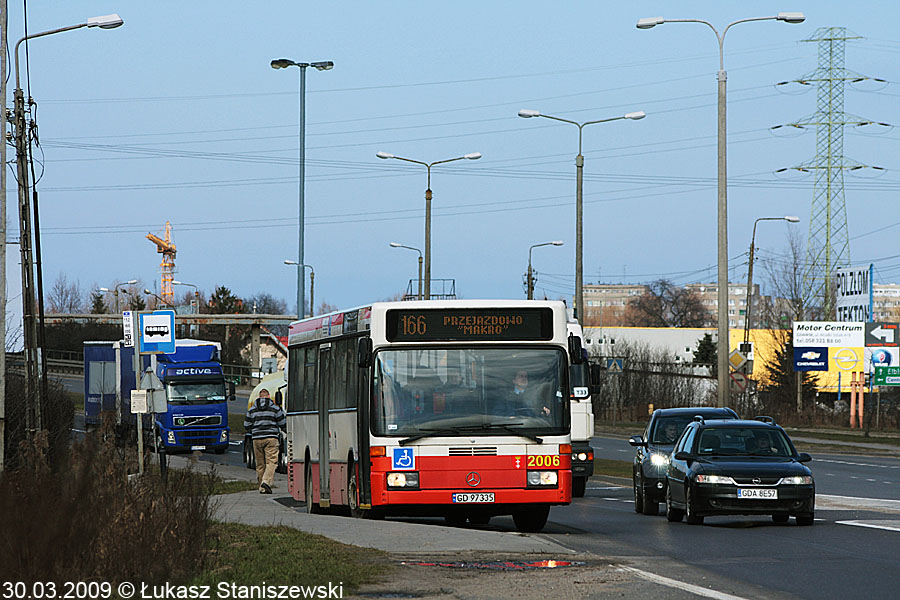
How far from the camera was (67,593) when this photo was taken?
8742 millimetres

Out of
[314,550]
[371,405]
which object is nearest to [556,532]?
[371,405]

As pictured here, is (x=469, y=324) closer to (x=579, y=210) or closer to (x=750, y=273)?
(x=579, y=210)

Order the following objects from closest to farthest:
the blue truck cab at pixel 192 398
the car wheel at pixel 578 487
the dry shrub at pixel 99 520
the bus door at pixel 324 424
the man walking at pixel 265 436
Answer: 1. the dry shrub at pixel 99 520
2. the bus door at pixel 324 424
3. the man walking at pixel 265 436
4. the car wheel at pixel 578 487
5. the blue truck cab at pixel 192 398

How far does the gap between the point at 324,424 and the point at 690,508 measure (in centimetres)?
534

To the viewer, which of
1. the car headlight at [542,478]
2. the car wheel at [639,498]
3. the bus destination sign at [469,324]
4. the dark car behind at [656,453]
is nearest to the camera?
the car headlight at [542,478]

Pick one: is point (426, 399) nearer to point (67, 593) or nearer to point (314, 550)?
point (314, 550)

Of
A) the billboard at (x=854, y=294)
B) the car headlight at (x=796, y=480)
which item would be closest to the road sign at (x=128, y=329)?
the car headlight at (x=796, y=480)

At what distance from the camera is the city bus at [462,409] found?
17.0 m

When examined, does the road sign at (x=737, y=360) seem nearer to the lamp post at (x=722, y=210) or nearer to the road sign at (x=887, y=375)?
the lamp post at (x=722, y=210)

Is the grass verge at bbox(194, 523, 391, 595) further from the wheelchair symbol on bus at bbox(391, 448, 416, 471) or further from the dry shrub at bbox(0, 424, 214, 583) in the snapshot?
the wheelchair symbol on bus at bbox(391, 448, 416, 471)

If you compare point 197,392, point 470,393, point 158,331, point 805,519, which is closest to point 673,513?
point 805,519

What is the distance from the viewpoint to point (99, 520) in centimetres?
911

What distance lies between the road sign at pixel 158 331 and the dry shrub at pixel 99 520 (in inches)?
566

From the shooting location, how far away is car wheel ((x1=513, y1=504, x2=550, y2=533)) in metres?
18.0
